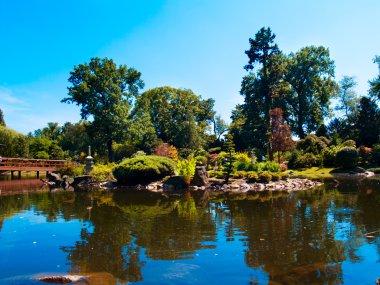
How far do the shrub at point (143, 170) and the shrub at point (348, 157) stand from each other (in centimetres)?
1708

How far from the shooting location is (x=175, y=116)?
44.1m

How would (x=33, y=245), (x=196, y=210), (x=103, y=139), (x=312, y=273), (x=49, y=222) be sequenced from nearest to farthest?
(x=312, y=273) → (x=33, y=245) → (x=49, y=222) → (x=196, y=210) → (x=103, y=139)

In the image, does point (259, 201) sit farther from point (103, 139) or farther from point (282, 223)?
point (103, 139)

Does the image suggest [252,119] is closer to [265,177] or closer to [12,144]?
[265,177]

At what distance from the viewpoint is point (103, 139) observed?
115 ft

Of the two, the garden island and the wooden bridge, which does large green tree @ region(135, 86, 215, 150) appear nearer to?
the garden island

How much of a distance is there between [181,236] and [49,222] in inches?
176

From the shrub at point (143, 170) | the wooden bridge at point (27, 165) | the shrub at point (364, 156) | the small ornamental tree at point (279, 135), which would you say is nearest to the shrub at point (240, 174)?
the shrub at point (143, 170)

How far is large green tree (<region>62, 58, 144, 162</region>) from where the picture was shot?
34.3 m

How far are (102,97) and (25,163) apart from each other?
10204mm

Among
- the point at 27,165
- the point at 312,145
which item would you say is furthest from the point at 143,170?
the point at 312,145

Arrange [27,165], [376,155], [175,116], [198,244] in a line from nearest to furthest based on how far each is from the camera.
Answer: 1. [198,244]
2. [27,165]
3. [376,155]
4. [175,116]

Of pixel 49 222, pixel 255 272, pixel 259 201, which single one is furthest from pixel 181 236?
pixel 259 201

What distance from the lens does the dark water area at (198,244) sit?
517cm
